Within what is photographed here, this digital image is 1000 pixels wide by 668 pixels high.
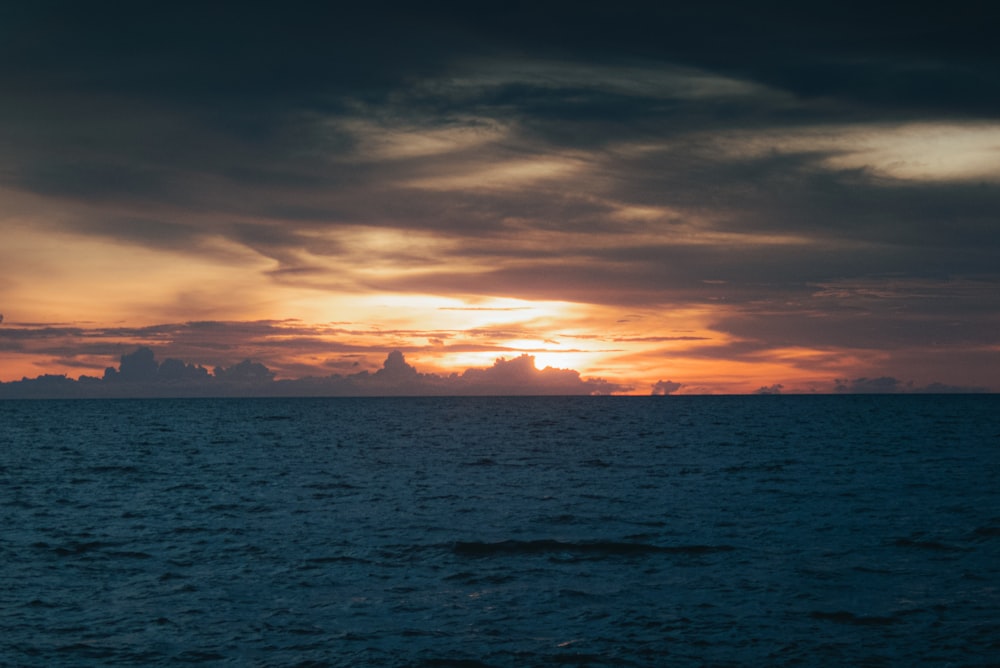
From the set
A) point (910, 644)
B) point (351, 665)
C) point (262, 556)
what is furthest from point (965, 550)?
point (262, 556)

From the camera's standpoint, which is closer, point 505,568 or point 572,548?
point 505,568

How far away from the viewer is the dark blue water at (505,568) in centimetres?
1911

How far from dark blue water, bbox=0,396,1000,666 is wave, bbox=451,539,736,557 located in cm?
15

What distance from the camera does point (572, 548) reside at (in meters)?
30.3

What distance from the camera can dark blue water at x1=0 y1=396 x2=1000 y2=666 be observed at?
19.1 m

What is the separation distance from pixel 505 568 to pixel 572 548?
13.2 ft

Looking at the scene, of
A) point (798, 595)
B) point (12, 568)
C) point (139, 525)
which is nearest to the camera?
point (798, 595)

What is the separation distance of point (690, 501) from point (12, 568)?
3018cm

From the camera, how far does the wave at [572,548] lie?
96.5 ft

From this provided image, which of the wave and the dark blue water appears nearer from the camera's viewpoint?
the dark blue water

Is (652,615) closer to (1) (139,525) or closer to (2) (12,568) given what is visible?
(2) (12,568)

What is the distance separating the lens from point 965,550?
95.5ft

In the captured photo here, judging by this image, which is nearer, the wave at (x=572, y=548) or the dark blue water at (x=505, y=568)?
the dark blue water at (x=505, y=568)

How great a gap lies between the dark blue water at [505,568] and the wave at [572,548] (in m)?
0.15
